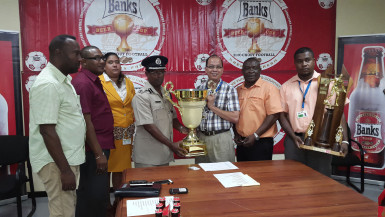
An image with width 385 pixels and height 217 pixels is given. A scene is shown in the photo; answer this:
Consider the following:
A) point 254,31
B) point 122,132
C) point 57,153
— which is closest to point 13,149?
point 122,132

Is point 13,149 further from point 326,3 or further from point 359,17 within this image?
point 359,17

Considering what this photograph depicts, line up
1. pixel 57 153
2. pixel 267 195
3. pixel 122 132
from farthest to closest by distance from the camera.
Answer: pixel 122 132 < pixel 57 153 < pixel 267 195

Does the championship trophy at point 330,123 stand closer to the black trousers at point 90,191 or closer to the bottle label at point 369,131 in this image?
the black trousers at point 90,191

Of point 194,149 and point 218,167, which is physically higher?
point 194,149

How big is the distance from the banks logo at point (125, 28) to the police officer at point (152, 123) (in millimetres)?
1234

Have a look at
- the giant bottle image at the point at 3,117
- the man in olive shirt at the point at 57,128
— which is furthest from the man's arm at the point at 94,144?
the giant bottle image at the point at 3,117

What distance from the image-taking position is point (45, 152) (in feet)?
5.80

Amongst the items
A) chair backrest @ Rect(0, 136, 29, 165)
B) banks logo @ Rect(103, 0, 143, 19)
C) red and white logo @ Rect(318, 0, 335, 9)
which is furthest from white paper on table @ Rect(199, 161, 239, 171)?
red and white logo @ Rect(318, 0, 335, 9)

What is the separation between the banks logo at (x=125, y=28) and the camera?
12.0ft

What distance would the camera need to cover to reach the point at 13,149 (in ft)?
10.4

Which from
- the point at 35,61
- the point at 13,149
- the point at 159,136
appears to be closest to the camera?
A: the point at 159,136

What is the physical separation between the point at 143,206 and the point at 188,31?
9.42 feet

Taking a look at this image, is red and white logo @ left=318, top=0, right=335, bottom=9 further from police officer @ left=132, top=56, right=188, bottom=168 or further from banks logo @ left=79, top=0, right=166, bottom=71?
police officer @ left=132, top=56, right=188, bottom=168

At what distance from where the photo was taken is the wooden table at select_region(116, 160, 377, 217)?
1397 millimetres
